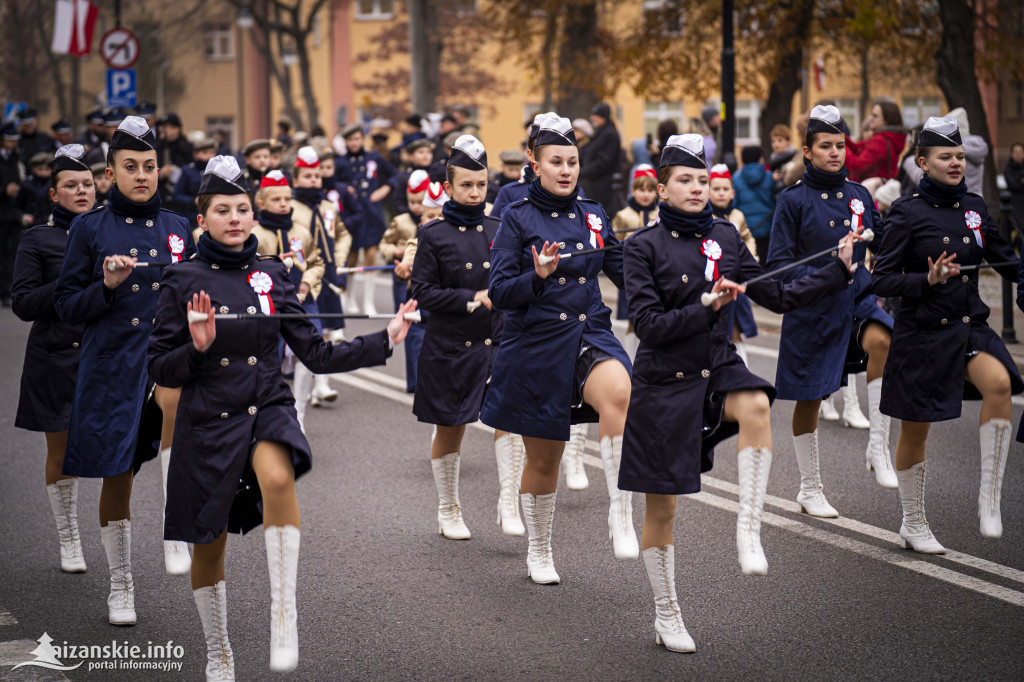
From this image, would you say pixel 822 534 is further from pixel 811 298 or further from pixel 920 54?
pixel 920 54

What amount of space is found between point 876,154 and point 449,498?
7234 millimetres

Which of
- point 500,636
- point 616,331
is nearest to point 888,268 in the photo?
point 500,636

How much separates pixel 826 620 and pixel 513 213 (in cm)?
229

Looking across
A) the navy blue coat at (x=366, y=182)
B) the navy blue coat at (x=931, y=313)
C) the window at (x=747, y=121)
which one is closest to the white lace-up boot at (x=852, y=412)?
the navy blue coat at (x=931, y=313)

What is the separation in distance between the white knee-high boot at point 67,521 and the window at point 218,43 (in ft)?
197

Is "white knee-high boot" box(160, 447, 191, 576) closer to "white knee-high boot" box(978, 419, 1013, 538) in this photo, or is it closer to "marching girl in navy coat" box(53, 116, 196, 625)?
"marching girl in navy coat" box(53, 116, 196, 625)

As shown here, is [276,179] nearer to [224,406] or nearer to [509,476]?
[509,476]

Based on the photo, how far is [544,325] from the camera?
614 cm

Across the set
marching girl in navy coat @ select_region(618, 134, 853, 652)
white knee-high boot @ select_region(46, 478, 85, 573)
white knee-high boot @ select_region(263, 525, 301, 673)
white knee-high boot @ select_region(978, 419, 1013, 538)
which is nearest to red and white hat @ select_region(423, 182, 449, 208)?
white knee-high boot @ select_region(46, 478, 85, 573)

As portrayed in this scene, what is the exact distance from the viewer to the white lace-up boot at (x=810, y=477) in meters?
7.28

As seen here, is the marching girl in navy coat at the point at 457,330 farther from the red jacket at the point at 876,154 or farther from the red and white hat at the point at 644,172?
the red jacket at the point at 876,154

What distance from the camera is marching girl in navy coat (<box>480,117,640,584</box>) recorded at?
19.9 ft

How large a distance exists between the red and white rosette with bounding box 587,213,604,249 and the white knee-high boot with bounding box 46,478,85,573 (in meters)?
2.81

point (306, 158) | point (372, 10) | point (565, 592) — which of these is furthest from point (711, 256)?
point (372, 10)
